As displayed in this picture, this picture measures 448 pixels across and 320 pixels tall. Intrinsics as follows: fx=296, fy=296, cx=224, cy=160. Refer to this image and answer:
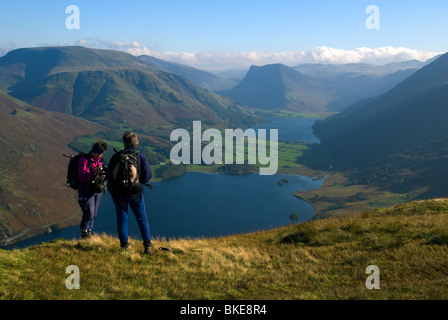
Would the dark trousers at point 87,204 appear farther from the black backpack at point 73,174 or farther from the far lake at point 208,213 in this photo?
the far lake at point 208,213

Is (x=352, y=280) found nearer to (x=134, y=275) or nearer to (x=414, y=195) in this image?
(x=134, y=275)

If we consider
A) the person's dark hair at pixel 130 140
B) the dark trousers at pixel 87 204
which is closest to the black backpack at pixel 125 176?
the person's dark hair at pixel 130 140

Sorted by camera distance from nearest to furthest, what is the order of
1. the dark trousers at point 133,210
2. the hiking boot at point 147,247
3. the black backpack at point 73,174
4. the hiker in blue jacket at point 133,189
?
the hiker in blue jacket at point 133,189
the dark trousers at point 133,210
the hiking boot at point 147,247
the black backpack at point 73,174

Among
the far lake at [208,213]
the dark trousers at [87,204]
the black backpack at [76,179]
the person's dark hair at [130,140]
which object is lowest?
the far lake at [208,213]

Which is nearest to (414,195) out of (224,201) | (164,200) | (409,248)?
(224,201)

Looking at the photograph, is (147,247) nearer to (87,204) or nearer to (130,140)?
(87,204)

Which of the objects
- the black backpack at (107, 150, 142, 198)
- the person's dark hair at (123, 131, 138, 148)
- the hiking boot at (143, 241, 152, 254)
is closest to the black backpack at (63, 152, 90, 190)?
the black backpack at (107, 150, 142, 198)
